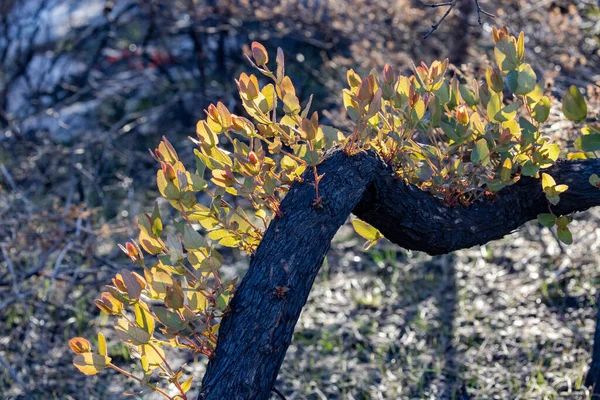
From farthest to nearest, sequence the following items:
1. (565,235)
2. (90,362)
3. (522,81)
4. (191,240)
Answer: (565,235) → (522,81) → (191,240) → (90,362)

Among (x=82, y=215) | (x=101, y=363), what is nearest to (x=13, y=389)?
(x=82, y=215)

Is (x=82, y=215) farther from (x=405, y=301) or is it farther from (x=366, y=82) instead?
(x=366, y=82)

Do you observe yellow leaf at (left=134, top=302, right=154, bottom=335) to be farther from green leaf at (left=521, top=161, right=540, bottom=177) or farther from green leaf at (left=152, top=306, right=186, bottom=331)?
green leaf at (left=521, top=161, right=540, bottom=177)

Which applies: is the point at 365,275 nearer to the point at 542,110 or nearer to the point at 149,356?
the point at 542,110

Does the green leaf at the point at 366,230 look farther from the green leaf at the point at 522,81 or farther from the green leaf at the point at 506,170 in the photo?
the green leaf at the point at 522,81

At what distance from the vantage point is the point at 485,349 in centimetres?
324

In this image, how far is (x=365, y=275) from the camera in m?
4.08

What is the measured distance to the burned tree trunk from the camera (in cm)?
165

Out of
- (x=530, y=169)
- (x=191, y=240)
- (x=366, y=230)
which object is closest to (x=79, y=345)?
(x=191, y=240)

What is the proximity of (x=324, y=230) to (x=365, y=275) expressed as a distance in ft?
7.64

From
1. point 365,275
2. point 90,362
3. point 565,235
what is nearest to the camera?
point 90,362

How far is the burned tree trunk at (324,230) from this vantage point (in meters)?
1.65

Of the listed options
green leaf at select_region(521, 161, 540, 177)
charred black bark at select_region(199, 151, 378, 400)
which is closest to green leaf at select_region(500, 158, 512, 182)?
green leaf at select_region(521, 161, 540, 177)

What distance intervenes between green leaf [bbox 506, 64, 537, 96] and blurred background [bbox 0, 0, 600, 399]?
0.57 metres
